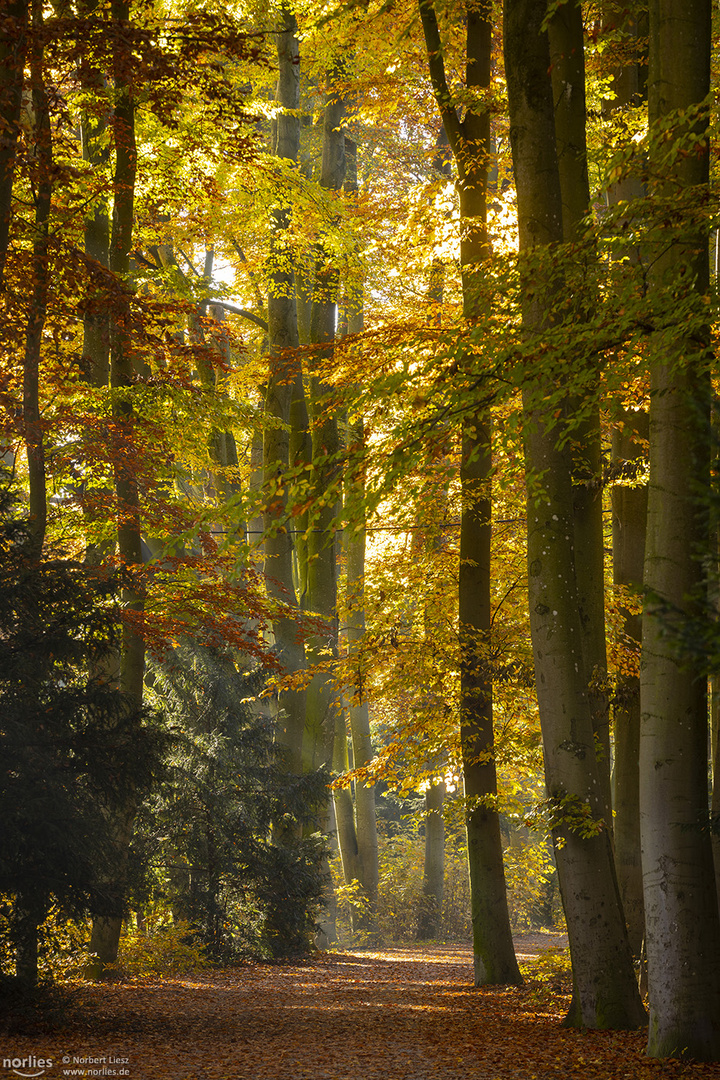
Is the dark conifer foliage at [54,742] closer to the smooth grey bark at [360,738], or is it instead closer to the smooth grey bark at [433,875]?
the smooth grey bark at [360,738]

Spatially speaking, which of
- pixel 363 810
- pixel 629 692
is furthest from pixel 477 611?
pixel 363 810

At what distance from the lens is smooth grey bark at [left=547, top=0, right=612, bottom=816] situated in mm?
7773

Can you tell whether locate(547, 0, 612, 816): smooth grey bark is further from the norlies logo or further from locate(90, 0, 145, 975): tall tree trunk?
the norlies logo

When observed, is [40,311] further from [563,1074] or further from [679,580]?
[563,1074]

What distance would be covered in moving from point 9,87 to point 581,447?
5625mm

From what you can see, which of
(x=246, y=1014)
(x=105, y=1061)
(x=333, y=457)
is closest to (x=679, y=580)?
(x=333, y=457)

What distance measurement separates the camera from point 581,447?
313 inches

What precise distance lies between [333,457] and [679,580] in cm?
241

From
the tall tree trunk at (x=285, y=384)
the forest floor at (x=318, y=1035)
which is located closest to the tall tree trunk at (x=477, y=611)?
the forest floor at (x=318, y=1035)

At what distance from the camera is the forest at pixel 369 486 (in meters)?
5.61

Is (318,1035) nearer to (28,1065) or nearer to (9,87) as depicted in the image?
(28,1065)

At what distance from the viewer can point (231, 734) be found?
12.9 meters

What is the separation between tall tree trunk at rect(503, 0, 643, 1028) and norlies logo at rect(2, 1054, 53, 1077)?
3.86 meters

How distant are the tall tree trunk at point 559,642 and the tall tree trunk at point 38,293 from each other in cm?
412
